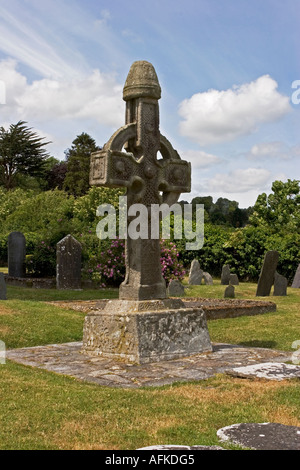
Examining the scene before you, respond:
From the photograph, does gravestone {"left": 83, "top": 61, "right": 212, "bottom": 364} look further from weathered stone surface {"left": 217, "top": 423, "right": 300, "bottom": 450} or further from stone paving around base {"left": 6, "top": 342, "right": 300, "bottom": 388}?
weathered stone surface {"left": 217, "top": 423, "right": 300, "bottom": 450}

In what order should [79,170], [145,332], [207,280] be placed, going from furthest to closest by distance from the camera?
[79,170] < [207,280] < [145,332]

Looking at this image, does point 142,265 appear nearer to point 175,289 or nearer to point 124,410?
point 124,410

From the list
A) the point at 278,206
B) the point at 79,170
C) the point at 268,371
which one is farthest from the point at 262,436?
the point at 79,170

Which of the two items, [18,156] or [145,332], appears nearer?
[145,332]

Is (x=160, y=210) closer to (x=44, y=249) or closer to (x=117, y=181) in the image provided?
(x=117, y=181)

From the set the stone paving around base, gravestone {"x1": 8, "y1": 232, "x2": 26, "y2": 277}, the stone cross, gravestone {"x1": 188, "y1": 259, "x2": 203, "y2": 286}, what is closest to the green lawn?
the stone paving around base

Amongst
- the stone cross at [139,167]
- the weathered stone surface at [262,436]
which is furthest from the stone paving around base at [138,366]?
the weathered stone surface at [262,436]

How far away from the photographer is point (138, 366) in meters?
6.59

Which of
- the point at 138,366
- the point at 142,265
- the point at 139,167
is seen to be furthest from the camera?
the point at 139,167

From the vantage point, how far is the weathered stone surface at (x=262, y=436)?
368 cm

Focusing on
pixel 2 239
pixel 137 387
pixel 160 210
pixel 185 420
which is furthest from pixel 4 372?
pixel 2 239

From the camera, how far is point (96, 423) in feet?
14.0

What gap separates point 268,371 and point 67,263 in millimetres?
12465

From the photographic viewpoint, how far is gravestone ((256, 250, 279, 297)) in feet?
53.4
